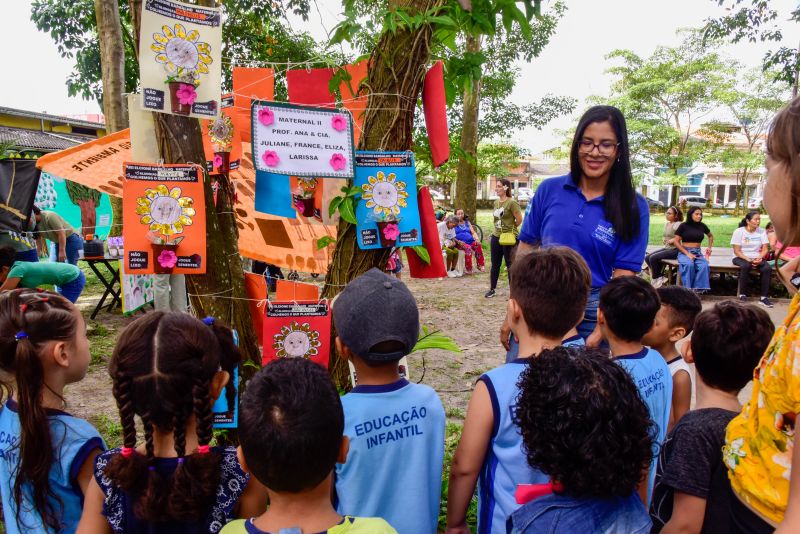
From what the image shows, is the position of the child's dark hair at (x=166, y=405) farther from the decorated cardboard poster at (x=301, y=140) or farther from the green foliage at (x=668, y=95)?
the green foliage at (x=668, y=95)

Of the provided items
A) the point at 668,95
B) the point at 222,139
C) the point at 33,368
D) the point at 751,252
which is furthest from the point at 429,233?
the point at 668,95

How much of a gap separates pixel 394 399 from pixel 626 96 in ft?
76.6

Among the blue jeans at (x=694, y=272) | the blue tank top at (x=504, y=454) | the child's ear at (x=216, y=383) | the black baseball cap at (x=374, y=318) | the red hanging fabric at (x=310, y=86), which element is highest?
the red hanging fabric at (x=310, y=86)

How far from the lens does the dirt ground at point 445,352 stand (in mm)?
3955

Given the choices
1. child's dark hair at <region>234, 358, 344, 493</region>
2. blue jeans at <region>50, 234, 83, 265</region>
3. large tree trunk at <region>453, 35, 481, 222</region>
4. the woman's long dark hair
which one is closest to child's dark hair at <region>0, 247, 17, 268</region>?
blue jeans at <region>50, 234, 83, 265</region>

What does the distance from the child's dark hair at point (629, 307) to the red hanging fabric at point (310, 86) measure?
1.46m

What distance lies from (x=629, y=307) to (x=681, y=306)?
65 cm

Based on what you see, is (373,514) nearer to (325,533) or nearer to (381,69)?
(325,533)

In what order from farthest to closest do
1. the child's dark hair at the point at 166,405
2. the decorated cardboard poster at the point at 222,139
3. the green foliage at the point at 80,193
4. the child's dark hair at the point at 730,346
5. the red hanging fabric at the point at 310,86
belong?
1. the green foliage at the point at 80,193
2. the decorated cardboard poster at the point at 222,139
3. the red hanging fabric at the point at 310,86
4. the child's dark hair at the point at 730,346
5. the child's dark hair at the point at 166,405

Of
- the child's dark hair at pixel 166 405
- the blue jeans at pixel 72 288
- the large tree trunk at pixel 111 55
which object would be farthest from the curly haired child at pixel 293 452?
the large tree trunk at pixel 111 55

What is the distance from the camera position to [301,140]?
198 centimetres

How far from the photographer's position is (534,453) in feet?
3.53

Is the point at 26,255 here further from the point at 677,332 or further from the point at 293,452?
the point at 677,332

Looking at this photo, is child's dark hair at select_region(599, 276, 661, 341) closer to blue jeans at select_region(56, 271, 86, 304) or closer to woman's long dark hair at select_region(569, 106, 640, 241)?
woman's long dark hair at select_region(569, 106, 640, 241)
